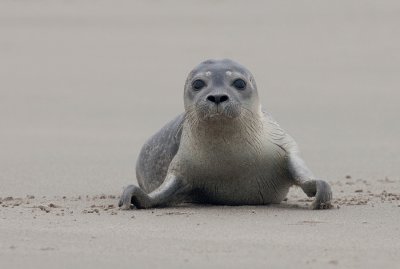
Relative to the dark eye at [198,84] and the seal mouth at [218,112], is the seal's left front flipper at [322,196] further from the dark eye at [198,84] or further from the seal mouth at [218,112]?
the dark eye at [198,84]

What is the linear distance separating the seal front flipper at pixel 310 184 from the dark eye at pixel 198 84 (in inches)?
31.6

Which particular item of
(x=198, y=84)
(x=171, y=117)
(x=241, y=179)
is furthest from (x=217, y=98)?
(x=171, y=117)

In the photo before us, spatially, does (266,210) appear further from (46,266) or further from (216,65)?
(46,266)

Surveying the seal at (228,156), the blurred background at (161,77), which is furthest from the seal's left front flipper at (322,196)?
the blurred background at (161,77)

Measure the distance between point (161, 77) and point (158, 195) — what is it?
1227 centimetres

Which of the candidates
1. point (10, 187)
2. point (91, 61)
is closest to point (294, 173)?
point (10, 187)

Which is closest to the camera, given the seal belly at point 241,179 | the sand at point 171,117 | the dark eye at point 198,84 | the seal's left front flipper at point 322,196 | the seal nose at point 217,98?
the sand at point 171,117

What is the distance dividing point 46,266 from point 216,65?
285cm

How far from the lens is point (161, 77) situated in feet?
66.7

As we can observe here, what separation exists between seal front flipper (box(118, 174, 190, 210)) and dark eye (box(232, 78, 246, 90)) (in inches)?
30.0

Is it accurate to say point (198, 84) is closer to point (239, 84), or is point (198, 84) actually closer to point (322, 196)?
point (239, 84)

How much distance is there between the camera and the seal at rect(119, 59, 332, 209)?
7895 millimetres

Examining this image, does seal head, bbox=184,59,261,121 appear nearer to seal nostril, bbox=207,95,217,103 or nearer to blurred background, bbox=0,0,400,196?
seal nostril, bbox=207,95,217,103

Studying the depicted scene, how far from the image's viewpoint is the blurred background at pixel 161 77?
40.7 ft
